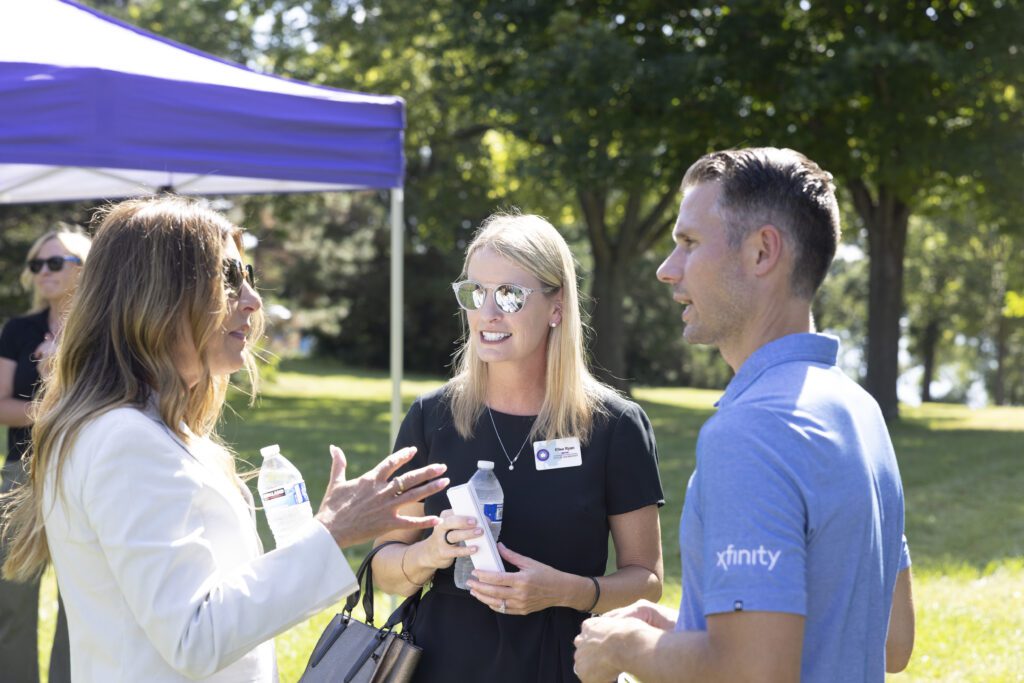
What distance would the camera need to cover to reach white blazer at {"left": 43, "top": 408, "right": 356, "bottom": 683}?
5.78 ft

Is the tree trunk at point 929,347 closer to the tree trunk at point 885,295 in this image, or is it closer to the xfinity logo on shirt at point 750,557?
the tree trunk at point 885,295

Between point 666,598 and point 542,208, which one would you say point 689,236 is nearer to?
point 666,598

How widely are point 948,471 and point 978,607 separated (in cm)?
578

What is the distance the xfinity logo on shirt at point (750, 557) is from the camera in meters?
1.46

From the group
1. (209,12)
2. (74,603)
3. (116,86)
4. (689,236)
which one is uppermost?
(209,12)

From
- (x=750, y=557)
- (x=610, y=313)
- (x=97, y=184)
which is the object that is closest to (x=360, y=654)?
(x=750, y=557)

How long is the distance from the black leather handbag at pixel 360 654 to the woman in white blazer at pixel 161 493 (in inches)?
8.5

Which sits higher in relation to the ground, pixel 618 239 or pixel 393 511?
pixel 618 239

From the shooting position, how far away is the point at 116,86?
392cm

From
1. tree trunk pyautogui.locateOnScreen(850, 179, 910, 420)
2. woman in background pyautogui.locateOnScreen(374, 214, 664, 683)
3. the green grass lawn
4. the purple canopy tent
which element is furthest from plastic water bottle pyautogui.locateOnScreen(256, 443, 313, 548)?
tree trunk pyautogui.locateOnScreen(850, 179, 910, 420)

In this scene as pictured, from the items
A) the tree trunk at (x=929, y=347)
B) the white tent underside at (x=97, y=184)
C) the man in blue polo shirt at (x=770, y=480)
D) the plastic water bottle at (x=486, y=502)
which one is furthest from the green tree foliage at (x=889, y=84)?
the tree trunk at (x=929, y=347)

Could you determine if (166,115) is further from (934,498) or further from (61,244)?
(934,498)

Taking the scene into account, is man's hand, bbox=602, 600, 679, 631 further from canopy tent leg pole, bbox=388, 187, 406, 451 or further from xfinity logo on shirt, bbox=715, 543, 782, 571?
canopy tent leg pole, bbox=388, 187, 406, 451

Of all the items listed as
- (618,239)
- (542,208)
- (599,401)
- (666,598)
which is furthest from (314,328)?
(599,401)
